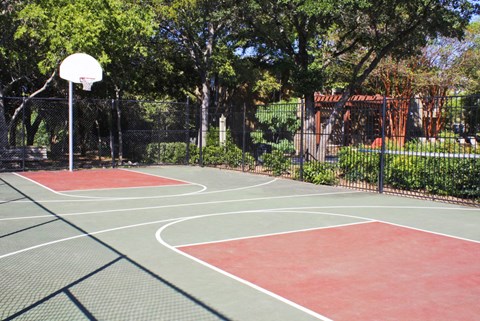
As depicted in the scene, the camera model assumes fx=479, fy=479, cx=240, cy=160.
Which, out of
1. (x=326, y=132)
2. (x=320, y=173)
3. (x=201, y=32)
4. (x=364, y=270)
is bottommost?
(x=364, y=270)

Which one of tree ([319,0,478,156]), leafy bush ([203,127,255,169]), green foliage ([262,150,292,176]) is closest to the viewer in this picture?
tree ([319,0,478,156])

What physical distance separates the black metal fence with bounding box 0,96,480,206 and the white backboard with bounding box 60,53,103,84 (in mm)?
2230

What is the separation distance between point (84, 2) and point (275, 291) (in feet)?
56.8

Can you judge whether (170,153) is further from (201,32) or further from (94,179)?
(94,179)

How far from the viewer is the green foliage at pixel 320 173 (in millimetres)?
15784

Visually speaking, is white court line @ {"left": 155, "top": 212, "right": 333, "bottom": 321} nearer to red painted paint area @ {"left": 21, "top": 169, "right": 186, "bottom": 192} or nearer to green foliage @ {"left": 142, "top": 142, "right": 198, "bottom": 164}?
red painted paint area @ {"left": 21, "top": 169, "right": 186, "bottom": 192}

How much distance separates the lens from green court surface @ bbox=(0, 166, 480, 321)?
4762 mm

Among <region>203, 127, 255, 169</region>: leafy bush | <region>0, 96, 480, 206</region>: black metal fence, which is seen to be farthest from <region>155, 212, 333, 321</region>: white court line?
<region>203, 127, 255, 169</region>: leafy bush

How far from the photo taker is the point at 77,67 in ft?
59.5

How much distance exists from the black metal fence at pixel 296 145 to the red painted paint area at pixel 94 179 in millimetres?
1933

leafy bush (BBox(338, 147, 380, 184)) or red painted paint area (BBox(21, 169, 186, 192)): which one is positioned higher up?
leafy bush (BBox(338, 147, 380, 184))

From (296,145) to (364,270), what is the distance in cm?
1782

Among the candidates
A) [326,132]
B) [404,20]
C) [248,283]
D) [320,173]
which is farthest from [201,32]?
[248,283]

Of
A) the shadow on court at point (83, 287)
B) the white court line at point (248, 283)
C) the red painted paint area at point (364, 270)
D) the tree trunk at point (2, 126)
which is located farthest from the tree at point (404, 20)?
the tree trunk at point (2, 126)
